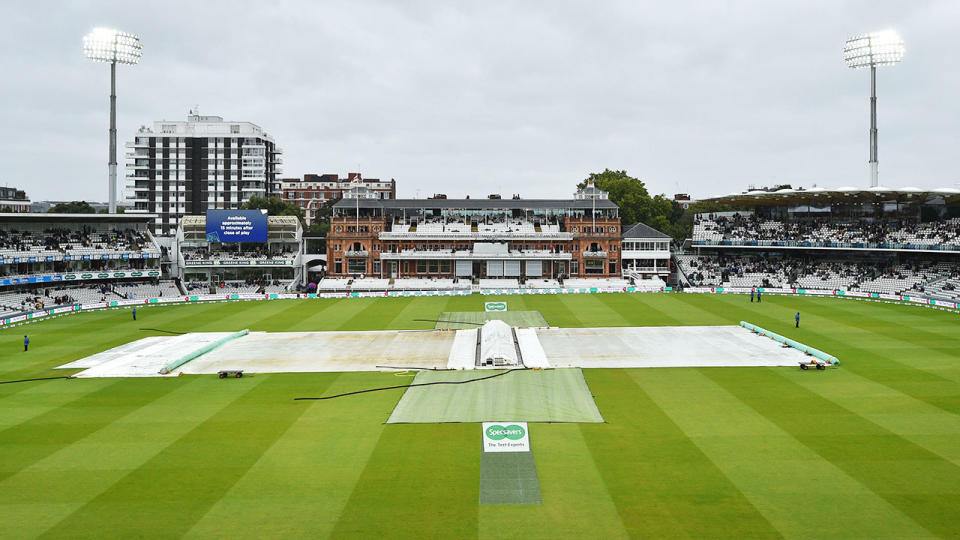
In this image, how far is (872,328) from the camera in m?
40.8

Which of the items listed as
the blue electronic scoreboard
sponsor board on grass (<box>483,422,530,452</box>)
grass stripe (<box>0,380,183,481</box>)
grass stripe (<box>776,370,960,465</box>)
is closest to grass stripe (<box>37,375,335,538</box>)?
grass stripe (<box>0,380,183,481</box>)

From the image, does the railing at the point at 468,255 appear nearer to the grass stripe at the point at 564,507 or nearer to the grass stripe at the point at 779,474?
the grass stripe at the point at 779,474

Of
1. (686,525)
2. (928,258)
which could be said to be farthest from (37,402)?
(928,258)

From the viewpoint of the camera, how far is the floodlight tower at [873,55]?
63250mm

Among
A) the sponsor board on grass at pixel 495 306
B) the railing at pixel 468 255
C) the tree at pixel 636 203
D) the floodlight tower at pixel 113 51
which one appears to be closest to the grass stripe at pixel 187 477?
the sponsor board on grass at pixel 495 306

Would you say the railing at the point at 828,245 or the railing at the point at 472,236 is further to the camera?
the railing at the point at 472,236

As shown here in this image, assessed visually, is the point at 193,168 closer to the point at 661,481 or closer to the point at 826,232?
the point at 826,232

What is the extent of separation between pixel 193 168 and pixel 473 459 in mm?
102070

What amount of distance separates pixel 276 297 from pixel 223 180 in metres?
51.5

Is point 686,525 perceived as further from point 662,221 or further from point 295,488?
point 662,221

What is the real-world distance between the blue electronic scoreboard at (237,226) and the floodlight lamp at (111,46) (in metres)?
17.3

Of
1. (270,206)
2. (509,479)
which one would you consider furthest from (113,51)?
(509,479)

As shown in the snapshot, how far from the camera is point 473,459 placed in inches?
732

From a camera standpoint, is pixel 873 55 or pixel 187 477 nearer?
pixel 187 477
